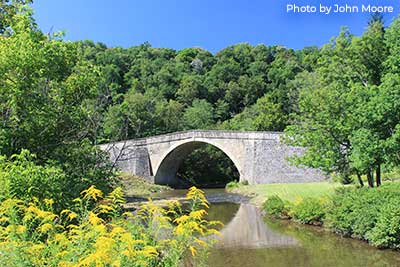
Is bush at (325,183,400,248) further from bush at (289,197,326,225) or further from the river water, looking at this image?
bush at (289,197,326,225)

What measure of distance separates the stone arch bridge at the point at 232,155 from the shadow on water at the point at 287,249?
9.03 metres

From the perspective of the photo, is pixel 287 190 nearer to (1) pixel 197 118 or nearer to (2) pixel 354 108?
(2) pixel 354 108

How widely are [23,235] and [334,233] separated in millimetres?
12348

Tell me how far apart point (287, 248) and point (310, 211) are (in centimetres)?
390

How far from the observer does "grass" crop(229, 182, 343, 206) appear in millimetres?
20777

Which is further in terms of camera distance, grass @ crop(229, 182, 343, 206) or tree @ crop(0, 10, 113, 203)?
grass @ crop(229, 182, 343, 206)

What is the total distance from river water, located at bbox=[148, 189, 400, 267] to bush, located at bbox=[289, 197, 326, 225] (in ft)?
1.37

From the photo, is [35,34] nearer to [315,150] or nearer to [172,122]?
[315,150]

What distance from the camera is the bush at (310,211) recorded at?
1608cm

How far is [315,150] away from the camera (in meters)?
16.9

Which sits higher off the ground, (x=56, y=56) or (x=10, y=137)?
(x=56, y=56)

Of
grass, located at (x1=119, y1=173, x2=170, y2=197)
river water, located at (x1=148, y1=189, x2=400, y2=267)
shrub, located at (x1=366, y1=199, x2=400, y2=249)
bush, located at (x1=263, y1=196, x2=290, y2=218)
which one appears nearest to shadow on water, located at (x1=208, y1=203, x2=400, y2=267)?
river water, located at (x1=148, y1=189, x2=400, y2=267)

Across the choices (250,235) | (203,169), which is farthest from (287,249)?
(203,169)

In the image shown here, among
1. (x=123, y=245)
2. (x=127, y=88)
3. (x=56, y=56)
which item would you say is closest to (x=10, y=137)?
(x=56, y=56)
